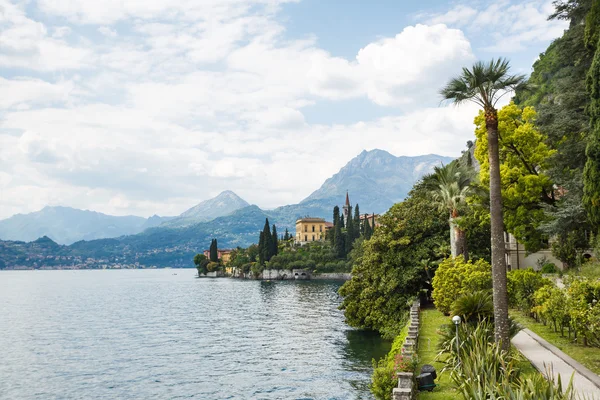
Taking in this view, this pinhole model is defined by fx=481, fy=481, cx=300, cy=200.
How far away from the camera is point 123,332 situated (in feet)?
143

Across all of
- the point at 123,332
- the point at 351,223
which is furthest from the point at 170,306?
the point at 351,223

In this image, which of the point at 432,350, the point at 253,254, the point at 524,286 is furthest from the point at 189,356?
the point at 253,254

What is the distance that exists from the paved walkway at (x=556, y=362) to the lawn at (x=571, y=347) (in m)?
0.36

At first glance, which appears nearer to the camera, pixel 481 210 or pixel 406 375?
pixel 406 375

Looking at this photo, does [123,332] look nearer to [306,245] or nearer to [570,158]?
[570,158]

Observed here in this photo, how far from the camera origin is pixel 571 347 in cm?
1866

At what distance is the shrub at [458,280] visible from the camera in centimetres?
2550

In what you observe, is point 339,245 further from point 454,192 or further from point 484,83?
point 484,83

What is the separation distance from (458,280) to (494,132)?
42.3 ft

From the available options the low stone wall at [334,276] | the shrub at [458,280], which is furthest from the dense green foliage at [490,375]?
the low stone wall at [334,276]

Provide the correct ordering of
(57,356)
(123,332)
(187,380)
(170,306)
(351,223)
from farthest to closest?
(351,223) → (170,306) → (123,332) → (57,356) → (187,380)

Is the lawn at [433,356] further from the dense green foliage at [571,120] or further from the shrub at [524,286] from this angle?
the dense green foliage at [571,120]

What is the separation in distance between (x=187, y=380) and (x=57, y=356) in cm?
1350

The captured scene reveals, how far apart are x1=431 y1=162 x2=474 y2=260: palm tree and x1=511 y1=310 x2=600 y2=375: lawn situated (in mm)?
7639
